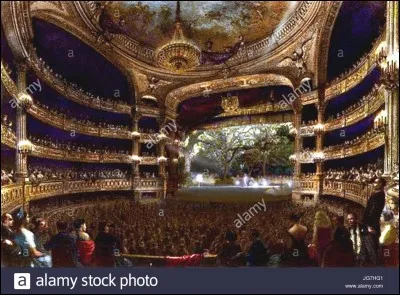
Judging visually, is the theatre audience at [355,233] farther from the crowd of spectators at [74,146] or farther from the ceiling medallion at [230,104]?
the crowd of spectators at [74,146]

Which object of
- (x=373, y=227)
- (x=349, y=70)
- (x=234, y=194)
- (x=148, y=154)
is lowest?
(x=373, y=227)

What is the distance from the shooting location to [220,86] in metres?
6.00

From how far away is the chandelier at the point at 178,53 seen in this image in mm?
Answer: 5574

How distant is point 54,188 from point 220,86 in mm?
3968

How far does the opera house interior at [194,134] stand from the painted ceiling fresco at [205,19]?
0.09 feet

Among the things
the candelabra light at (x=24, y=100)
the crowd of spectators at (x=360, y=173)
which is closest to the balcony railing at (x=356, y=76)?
the crowd of spectators at (x=360, y=173)

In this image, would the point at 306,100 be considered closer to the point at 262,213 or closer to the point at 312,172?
the point at 312,172

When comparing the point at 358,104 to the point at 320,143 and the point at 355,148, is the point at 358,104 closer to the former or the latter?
the point at 355,148

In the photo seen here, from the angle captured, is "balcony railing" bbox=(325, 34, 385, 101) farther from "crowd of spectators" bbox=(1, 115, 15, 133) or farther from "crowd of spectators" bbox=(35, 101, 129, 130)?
"crowd of spectators" bbox=(1, 115, 15, 133)

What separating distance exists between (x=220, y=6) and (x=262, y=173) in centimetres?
342

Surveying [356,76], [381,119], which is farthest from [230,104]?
[381,119]

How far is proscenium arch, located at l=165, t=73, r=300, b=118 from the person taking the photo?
595 centimetres

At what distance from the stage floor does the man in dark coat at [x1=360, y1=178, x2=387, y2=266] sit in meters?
1.38

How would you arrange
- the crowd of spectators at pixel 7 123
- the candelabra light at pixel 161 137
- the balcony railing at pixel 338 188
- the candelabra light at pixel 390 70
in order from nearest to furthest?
the candelabra light at pixel 390 70 < the crowd of spectators at pixel 7 123 < the balcony railing at pixel 338 188 < the candelabra light at pixel 161 137
